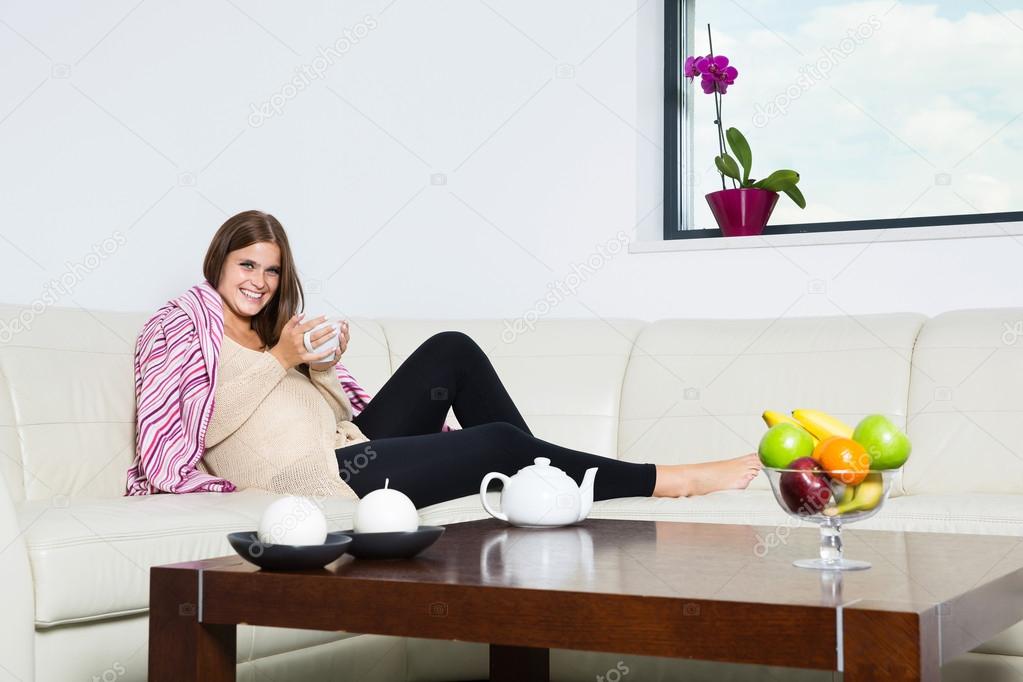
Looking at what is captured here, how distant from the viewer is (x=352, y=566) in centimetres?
139

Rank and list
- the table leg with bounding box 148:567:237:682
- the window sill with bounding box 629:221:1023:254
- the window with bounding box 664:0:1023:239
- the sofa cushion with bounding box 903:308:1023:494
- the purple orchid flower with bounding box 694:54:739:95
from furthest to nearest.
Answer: the purple orchid flower with bounding box 694:54:739:95 → the window with bounding box 664:0:1023:239 → the window sill with bounding box 629:221:1023:254 → the sofa cushion with bounding box 903:308:1023:494 → the table leg with bounding box 148:567:237:682

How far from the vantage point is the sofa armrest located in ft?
5.58

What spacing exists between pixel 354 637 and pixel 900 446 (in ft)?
4.48

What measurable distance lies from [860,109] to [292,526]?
102 inches

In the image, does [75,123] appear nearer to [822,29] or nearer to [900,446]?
[822,29]

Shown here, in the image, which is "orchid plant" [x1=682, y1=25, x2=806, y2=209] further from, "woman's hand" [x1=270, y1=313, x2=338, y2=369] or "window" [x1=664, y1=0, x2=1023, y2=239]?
"woman's hand" [x1=270, y1=313, x2=338, y2=369]

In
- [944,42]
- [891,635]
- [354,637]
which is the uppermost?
[944,42]

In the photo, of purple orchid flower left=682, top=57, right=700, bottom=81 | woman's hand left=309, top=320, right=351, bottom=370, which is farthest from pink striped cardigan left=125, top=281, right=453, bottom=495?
purple orchid flower left=682, top=57, right=700, bottom=81

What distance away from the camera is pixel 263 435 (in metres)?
2.60

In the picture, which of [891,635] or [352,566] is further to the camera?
[352,566]

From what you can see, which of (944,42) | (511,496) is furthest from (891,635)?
(944,42)

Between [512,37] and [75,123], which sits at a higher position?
[512,37]

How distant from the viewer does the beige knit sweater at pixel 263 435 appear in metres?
2.51

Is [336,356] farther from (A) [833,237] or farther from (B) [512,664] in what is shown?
(A) [833,237]
